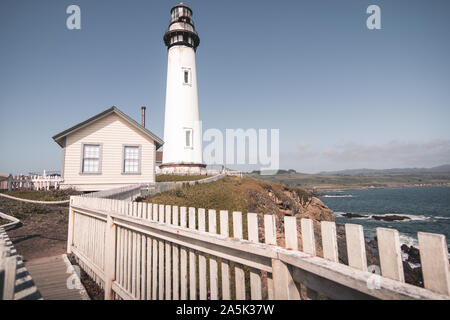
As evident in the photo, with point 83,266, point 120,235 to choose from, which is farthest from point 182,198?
point 120,235

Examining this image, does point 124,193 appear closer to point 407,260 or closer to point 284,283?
point 284,283

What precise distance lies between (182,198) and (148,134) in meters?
5.73

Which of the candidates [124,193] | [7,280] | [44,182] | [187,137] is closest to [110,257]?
[7,280]

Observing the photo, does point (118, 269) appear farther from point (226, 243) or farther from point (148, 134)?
point (148, 134)

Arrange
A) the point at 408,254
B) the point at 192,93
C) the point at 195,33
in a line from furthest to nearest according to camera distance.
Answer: the point at 195,33 < the point at 192,93 < the point at 408,254

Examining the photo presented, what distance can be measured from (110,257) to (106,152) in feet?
38.9

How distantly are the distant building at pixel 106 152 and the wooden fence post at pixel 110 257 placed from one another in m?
11.4

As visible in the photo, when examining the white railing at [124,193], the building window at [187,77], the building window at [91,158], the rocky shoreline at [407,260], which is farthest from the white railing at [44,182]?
the rocky shoreline at [407,260]

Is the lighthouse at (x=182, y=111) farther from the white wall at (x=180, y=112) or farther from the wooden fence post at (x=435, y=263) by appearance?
the wooden fence post at (x=435, y=263)

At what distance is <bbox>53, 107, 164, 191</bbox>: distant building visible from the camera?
14.1 meters

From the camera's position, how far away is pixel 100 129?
48.4 ft

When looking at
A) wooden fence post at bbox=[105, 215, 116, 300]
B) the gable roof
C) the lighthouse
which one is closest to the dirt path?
wooden fence post at bbox=[105, 215, 116, 300]

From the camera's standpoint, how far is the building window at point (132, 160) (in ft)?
50.5

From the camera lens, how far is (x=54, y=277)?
5.15 metres
